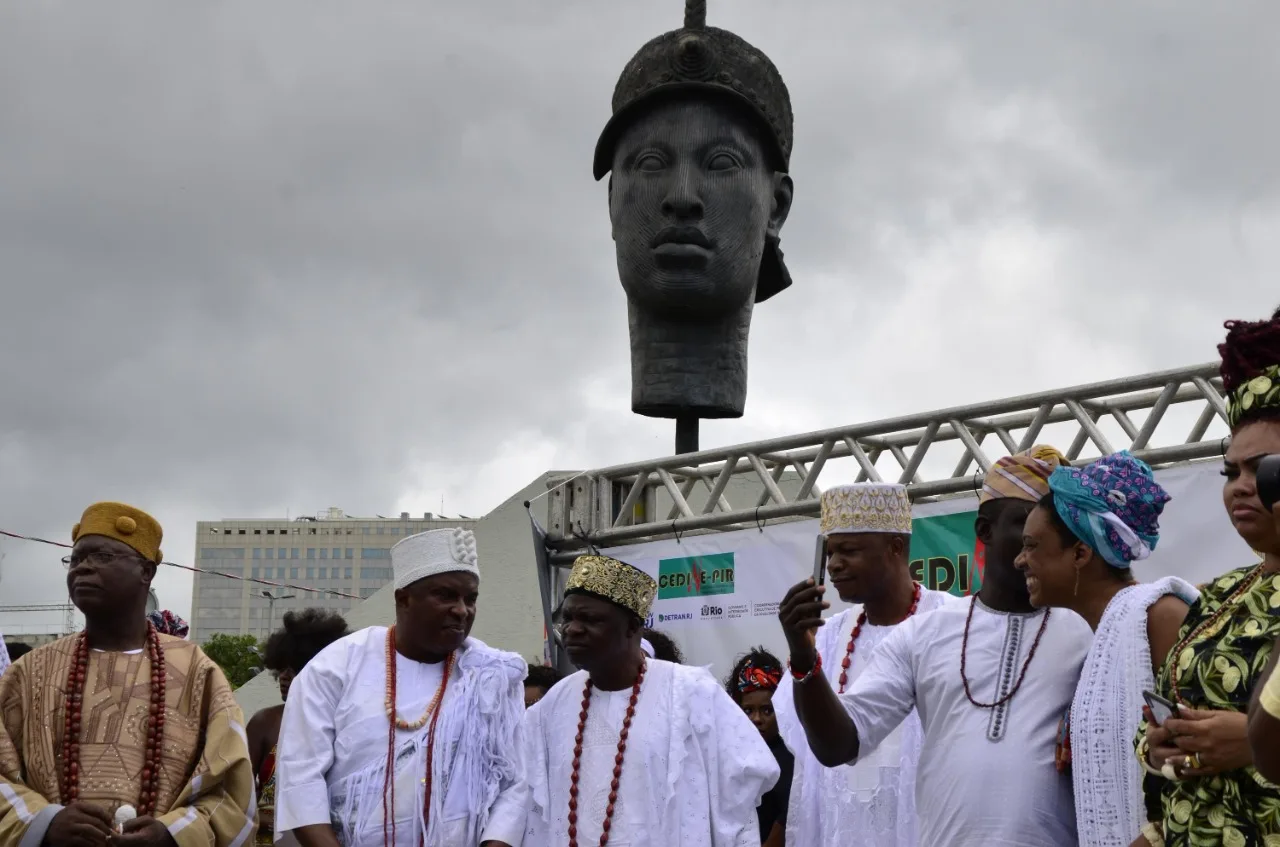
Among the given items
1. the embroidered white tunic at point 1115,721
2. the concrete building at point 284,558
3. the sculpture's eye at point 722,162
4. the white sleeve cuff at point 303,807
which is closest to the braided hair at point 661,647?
the white sleeve cuff at point 303,807

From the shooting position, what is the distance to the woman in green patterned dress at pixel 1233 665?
2576 mm

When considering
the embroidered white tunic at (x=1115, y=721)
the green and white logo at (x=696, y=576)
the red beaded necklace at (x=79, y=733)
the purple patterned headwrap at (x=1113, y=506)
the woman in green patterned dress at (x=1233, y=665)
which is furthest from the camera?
the green and white logo at (x=696, y=576)

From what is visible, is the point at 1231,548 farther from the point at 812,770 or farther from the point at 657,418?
the point at 657,418

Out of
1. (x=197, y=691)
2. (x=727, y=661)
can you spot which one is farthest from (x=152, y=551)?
(x=727, y=661)

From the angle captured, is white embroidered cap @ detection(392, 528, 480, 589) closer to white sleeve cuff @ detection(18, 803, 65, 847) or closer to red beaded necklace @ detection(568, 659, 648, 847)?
red beaded necklace @ detection(568, 659, 648, 847)

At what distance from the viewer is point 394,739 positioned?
14.0 ft

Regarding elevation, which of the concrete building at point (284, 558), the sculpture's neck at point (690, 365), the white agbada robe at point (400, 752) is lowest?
the white agbada robe at point (400, 752)

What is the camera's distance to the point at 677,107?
877 cm

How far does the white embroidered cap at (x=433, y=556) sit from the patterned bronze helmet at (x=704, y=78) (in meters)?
4.80

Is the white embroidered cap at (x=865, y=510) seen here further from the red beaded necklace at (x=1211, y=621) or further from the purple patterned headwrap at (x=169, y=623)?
the purple patterned headwrap at (x=169, y=623)

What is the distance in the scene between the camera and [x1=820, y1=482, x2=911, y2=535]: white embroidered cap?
483cm

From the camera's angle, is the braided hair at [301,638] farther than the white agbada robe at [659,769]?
Yes

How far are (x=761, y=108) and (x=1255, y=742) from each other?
280 inches

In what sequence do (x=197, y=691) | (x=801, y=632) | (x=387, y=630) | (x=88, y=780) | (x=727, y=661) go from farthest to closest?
1. (x=727, y=661)
2. (x=387, y=630)
3. (x=197, y=691)
4. (x=88, y=780)
5. (x=801, y=632)
